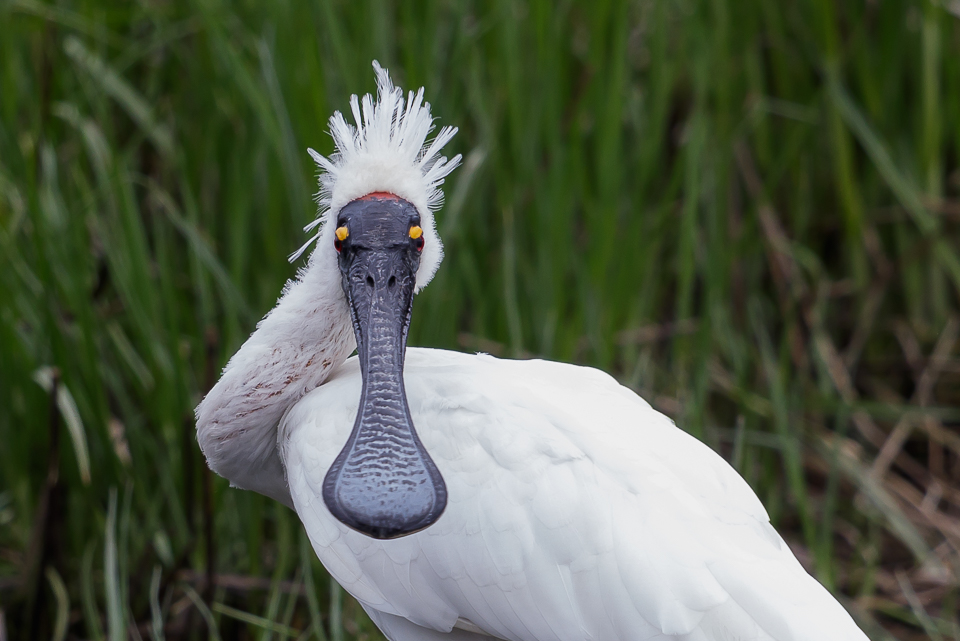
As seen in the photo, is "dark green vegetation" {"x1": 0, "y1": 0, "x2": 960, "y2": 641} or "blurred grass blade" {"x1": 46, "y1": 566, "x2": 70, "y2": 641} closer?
"blurred grass blade" {"x1": 46, "y1": 566, "x2": 70, "y2": 641}

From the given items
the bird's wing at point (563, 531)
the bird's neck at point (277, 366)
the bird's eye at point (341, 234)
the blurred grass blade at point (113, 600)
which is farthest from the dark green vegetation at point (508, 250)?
the bird's eye at point (341, 234)

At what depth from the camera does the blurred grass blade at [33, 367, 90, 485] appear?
109 inches

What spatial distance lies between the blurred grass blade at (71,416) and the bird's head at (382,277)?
0.86 metres

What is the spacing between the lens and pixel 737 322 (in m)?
4.20

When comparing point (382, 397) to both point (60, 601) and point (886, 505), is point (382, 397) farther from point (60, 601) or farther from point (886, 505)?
point (886, 505)

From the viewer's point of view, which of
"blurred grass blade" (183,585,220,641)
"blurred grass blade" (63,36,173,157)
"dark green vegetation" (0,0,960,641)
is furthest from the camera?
"blurred grass blade" (63,36,173,157)

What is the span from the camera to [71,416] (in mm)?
2816

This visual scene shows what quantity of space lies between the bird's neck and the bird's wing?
0.11m

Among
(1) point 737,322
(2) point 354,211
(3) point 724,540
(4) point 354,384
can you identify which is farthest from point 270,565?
(1) point 737,322

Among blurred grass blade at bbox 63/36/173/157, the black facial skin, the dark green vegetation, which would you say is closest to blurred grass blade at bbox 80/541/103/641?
the dark green vegetation

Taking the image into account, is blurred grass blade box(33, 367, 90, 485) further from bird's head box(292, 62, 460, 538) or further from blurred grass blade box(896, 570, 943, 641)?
blurred grass blade box(896, 570, 943, 641)

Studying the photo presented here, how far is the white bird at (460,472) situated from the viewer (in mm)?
1975

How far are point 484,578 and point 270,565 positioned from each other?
128cm

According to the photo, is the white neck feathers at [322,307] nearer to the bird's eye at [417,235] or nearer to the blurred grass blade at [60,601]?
the bird's eye at [417,235]
